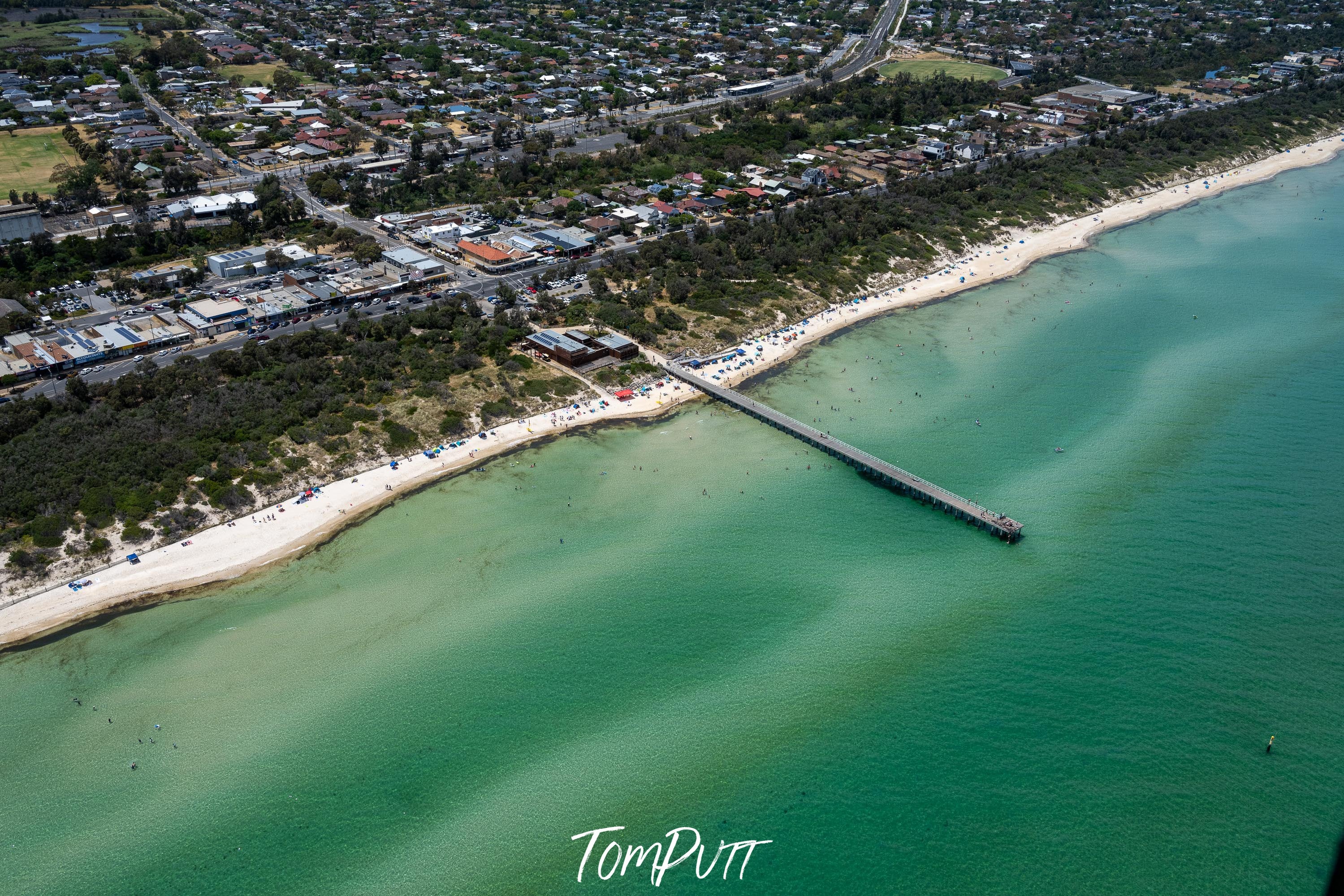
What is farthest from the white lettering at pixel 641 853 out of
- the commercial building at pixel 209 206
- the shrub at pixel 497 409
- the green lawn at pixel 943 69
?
the green lawn at pixel 943 69

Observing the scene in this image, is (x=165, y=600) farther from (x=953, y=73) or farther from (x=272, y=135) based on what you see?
(x=953, y=73)

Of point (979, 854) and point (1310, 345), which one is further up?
point (1310, 345)

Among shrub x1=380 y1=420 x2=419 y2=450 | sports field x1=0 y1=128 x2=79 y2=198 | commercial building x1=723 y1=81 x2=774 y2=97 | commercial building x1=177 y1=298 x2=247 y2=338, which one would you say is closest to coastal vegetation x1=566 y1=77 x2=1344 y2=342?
shrub x1=380 y1=420 x2=419 y2=450

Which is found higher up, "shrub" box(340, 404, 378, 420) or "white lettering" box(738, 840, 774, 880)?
"shrub" box(340, 404, 378, 420)

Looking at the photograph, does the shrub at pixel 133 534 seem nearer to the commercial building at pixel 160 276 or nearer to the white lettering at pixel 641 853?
the white lettering at pixel 641 853

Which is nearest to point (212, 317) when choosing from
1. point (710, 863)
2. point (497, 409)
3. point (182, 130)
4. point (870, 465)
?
point (497, 409)

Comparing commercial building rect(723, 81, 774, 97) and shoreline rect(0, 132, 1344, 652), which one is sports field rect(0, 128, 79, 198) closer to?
shoreline rect(0, 132, 1344, 652)

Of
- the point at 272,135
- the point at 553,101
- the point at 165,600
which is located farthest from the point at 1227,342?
the point at 272,135
